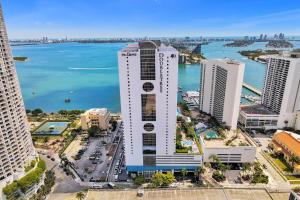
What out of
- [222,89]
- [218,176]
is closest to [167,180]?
[218,176]

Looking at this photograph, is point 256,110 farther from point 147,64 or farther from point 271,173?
point 147,64

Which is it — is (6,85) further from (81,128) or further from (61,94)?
(61,94)

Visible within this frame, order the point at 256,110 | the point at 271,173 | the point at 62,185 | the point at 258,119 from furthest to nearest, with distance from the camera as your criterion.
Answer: the point at 256,110 < the point at 258,119 < the point at 271,173 < the point at 62,185

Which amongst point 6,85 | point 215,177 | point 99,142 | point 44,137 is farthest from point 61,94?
point 215,177

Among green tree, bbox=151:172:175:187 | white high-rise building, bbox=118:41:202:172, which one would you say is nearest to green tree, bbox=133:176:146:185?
green tree, bbox=151:172:175:187

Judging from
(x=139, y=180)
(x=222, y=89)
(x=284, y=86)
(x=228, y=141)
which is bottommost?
(x=139, y=180)

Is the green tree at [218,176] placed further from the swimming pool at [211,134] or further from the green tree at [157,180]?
the green tree at [157,180]
